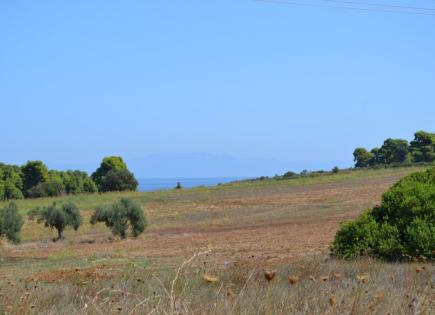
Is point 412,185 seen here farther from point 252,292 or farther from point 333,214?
point 333,214

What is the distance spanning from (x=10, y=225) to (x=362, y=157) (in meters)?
92.7

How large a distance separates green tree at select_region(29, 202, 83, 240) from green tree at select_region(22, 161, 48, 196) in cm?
6586

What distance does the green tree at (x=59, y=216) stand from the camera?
41125mm

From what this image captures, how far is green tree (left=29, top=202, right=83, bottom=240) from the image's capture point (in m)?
41.1

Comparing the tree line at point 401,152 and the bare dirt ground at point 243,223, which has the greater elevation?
the tree line at point 401,152

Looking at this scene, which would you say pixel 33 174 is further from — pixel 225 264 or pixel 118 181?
pixel 225 264

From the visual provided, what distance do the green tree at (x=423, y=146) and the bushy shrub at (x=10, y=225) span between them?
253 ft

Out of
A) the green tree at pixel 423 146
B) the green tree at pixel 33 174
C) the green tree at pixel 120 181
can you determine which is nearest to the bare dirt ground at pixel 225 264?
the green tree at pixel 120 181

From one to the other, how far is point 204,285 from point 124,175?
9685 centimetres

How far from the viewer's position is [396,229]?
12.6 m

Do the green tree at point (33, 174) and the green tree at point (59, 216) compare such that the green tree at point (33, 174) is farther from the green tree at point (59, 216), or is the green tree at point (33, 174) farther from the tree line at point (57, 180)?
the green tree at point (59, 216)

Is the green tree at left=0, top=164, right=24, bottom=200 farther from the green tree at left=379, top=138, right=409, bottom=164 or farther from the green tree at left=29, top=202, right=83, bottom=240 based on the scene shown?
the green tree at left=379, top=138, right=409, bottom=164

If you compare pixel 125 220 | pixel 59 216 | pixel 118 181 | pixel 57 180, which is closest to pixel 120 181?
pixel 118 181

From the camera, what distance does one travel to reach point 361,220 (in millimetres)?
13148
